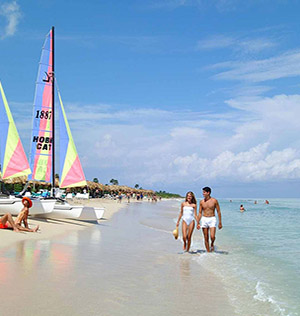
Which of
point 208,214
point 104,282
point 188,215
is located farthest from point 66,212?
point 104,282

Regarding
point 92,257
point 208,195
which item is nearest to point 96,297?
point 92,257

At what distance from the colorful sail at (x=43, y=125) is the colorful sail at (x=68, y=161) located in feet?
2.27

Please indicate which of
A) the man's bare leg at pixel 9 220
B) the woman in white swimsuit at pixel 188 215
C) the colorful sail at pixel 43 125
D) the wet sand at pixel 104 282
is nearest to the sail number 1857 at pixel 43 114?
the colorful sail at pixel 43 125

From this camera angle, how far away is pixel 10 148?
50.0ft

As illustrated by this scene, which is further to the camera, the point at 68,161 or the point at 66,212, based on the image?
the point at 68,161

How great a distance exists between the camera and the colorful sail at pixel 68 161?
16766mm

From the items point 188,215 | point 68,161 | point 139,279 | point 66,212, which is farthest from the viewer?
point 68,161

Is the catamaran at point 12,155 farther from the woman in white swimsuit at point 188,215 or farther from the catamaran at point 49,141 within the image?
the woman in white swimsuit at point 188,215

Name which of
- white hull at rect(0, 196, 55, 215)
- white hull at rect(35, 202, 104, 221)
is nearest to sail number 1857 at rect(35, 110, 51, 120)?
white hull at rect(35, 202, 104, 221)

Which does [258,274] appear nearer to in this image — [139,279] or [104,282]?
[139,279]

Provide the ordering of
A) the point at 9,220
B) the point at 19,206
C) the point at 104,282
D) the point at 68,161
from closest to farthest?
the point at 104,282 < the point at 9,220 < the point at 19,206 < the point at 68,161

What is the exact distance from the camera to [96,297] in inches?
191

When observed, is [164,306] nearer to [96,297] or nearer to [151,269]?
[96,297]

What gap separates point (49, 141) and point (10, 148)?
2.58m
